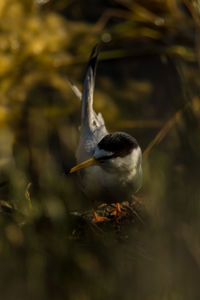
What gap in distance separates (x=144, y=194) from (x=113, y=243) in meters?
0.49

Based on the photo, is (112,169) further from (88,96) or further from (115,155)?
(88,96)

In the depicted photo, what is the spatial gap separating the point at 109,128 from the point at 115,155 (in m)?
1.00

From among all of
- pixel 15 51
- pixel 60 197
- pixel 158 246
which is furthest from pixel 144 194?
pixel 15 51

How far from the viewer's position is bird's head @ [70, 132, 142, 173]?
5.77 ft

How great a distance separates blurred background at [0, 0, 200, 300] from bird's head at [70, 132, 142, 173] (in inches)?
4.0

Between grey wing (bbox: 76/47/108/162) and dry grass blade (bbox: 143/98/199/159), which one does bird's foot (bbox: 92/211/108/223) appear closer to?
grey wing (bbox: 76/47/108/162)

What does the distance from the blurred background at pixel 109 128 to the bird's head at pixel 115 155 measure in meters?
0.10

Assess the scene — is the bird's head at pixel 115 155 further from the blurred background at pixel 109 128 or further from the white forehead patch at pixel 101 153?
the blurred background at pixel 109 128

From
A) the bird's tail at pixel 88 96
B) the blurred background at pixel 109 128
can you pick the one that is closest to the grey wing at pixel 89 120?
the bird's tail at pixel 88 96

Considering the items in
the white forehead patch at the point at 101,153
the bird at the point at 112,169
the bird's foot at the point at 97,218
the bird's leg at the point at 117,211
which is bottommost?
the bird's leg at the point at 117,211

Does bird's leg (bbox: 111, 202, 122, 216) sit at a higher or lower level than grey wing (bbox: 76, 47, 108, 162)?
lower

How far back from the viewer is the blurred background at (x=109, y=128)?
49.0 inches

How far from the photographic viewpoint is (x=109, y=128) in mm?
2758

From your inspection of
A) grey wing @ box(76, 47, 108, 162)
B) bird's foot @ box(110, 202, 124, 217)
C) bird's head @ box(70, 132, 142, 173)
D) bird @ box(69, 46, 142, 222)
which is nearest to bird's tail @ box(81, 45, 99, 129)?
grey wing @ box(76, 47, 108, 162)
